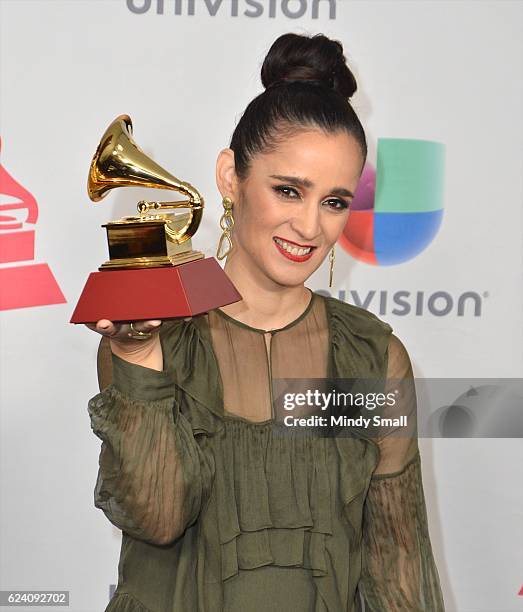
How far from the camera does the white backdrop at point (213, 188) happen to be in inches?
75.4

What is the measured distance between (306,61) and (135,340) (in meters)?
0.53

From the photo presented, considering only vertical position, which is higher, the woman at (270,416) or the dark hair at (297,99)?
the dark hair at (297,99)

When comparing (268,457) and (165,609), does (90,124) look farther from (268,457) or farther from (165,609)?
(165,609)

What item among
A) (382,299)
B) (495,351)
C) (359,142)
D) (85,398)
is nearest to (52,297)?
(85,398)

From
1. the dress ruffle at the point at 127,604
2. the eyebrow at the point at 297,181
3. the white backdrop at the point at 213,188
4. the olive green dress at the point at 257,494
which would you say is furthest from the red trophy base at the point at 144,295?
the white backdrop at the point at 213,188

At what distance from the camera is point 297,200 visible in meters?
1.39

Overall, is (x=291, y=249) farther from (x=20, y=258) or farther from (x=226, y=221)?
(x=20, y=258)

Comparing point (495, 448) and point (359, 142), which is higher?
point (359, 142)

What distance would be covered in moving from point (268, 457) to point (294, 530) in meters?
0.12

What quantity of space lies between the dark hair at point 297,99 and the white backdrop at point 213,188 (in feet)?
1.71

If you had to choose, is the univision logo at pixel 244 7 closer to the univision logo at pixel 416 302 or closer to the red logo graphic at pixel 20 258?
the red logo graphic at pixel 20 258

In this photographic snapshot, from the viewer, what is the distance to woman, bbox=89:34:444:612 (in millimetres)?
1381

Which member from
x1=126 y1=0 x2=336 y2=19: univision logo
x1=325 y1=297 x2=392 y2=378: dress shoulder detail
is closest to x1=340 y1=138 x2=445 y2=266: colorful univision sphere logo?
x1=126 y1=0 x2=336 y2=19: univision logo

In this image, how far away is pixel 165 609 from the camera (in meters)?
1.41
